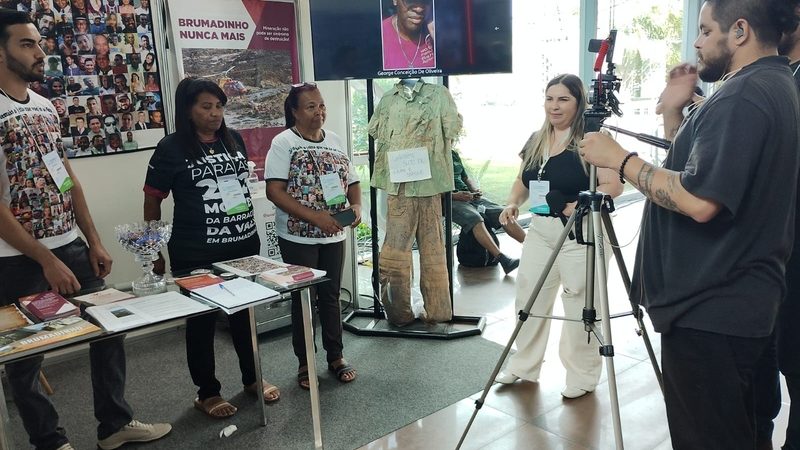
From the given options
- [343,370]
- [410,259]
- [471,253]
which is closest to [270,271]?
[343,370]

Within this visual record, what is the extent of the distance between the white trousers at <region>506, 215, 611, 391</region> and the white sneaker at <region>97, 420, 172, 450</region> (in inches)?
61.4

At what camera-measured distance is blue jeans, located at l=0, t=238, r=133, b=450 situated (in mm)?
2084

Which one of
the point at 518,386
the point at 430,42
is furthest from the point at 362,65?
the point at 518,386

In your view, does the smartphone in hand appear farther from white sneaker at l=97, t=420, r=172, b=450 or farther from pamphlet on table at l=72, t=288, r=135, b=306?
white sneaker at l=97, t=420, r=172, b=450

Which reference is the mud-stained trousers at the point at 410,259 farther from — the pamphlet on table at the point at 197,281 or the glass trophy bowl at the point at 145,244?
the glass trophy bowl at the point at 145,244

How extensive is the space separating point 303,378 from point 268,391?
195 mm

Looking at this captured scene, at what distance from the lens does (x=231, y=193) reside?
2451 millimetres

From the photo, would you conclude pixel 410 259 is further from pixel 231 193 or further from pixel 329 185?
pixel 231 193

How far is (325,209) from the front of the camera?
2.79 m

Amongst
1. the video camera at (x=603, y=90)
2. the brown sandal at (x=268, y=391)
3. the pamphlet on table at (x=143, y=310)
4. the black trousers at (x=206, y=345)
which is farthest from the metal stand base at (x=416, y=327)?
the video camera at (x=603, y=90)

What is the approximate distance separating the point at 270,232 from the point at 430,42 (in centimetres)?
142

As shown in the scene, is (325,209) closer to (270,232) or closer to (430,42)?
(270,232)

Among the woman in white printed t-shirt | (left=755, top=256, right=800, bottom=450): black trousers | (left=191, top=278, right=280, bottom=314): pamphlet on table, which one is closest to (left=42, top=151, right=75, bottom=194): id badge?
(left=191, top=278, right=280, bottom=314): pamphlet on table

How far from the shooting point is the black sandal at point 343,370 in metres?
2.87
